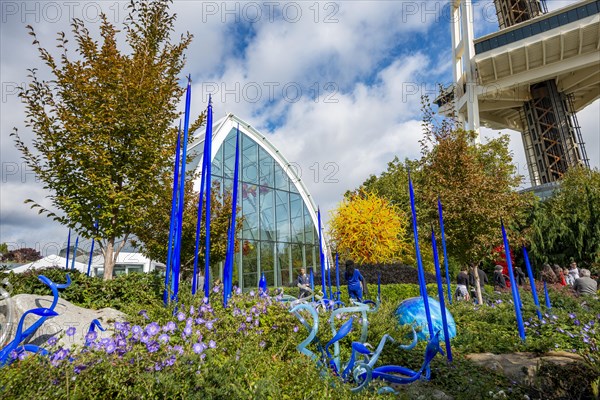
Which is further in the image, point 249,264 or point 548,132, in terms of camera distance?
point 548,132

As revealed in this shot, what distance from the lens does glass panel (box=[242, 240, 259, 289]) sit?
58.6ft

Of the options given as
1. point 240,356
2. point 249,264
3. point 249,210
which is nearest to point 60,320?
point 240,356

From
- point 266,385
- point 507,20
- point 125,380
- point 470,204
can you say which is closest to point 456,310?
point 470,204

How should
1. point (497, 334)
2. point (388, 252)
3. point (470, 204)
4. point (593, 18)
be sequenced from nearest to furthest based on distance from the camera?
point (497, 334) → point (470, 204) → point (388, 252) → point (593, 18)

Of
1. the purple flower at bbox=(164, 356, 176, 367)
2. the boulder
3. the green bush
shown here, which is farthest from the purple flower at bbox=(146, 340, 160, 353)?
the boulder

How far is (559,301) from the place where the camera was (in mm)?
8297

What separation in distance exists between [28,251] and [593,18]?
5597cm

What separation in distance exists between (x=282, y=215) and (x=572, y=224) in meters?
15.7

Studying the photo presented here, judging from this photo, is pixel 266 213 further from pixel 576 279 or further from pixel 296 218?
pixel 576 279

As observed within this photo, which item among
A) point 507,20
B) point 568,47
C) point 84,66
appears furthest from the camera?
point 507,20

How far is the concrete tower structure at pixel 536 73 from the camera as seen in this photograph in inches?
1175

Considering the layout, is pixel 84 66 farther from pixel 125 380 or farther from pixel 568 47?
pixel 568 47

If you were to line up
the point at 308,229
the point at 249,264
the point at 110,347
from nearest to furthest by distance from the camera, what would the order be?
the point at 110,347 < the point at 249,264 < the point at 308,229

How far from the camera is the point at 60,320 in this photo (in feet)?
15.0
